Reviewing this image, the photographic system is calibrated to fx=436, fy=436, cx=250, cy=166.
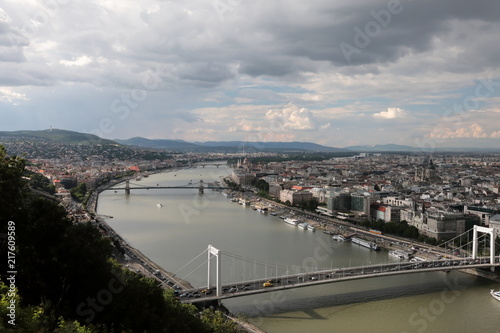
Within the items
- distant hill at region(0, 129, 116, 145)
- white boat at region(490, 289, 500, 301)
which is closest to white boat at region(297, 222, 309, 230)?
white boat at region(490, 289, 500, 301)

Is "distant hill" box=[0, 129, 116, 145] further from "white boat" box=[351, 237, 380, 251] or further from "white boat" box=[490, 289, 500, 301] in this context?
"white boat" box=[490, 289, 500, 301]

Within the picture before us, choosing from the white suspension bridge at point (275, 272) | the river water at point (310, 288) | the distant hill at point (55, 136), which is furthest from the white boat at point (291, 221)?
the distant hill at point (55, 136)

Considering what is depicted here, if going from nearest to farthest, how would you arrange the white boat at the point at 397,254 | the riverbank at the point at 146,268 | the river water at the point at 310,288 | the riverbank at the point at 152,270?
the riverbank at the point at 152,270
the river water at the point at 310,288
the riverbank at the point at 146,268
the white boat at the point at 397,254

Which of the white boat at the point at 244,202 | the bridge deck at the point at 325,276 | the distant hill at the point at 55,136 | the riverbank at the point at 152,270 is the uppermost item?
the distant hill at the point at 55,136

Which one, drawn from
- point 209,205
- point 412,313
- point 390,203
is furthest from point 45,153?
point 412,313

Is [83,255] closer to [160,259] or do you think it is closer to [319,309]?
[319,309]

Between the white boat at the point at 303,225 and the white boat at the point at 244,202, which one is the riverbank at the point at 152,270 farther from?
the white boat at the point at 244,202
